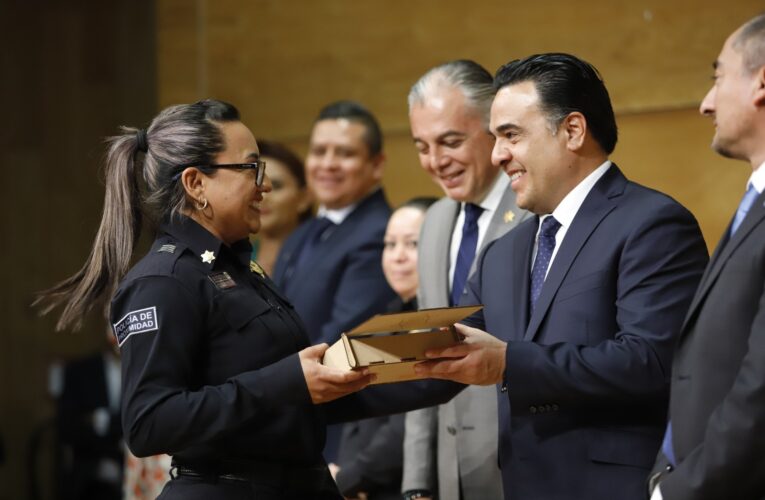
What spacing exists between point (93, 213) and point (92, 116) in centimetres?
64

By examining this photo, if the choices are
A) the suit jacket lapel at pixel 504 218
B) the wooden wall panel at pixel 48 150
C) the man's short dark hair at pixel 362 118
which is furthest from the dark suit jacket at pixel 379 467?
the wooden wall panel at pixel 48 150

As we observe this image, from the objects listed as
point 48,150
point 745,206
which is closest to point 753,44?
point 745,206

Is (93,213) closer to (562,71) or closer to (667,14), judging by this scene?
(667,14)

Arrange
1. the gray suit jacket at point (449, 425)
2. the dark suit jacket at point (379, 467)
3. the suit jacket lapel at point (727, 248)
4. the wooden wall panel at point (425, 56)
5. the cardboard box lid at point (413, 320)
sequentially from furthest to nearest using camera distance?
the wooden wall panel at point (425, 56) → the dark suit jacket at point (379, 467) → the gray suit jacket at point (449, 425) → the cardboard box lid at point (413, 320) → the suit jacket lapel at point (727, 248)

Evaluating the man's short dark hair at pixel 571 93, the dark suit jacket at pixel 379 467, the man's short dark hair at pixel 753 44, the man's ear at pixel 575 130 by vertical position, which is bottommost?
the dark suit jacket at pixel 379 467

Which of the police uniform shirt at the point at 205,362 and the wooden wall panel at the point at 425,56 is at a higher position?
the wooden wall panel at the point at 425,56

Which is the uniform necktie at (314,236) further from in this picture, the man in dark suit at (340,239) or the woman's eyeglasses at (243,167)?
the woman's eyeglasses at (243,167)

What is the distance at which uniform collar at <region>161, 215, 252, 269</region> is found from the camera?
2604 mm

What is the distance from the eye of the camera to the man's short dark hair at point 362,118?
4570mm

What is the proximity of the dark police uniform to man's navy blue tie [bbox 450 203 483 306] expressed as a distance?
81 centimetres

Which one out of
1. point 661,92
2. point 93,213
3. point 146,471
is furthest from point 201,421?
point 93,213

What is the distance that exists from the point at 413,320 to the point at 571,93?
742 mm

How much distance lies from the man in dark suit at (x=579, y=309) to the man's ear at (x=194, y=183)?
687 millimetres

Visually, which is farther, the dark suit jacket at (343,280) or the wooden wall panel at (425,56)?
the wooden wall panel at (425,56)
